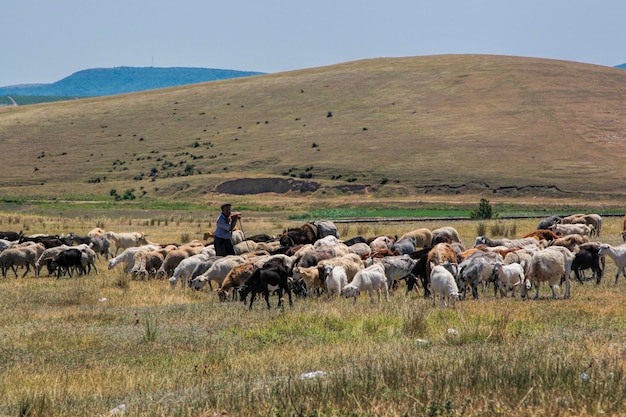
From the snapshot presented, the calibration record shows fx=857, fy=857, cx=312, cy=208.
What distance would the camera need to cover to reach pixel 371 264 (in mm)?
20531

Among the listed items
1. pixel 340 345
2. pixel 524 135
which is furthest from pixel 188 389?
pixel 524 135

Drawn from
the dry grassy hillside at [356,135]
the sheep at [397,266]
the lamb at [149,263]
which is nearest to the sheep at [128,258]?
the lamb at [149,263]

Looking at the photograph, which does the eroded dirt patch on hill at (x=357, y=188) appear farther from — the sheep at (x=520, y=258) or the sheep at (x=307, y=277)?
the sheep at (x=307, y=277)

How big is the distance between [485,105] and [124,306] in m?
87.5

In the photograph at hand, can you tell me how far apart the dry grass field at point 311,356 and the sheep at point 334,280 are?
0.79 meters

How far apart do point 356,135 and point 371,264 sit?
76.6 metres

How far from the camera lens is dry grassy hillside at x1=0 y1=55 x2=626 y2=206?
8181 centimetres

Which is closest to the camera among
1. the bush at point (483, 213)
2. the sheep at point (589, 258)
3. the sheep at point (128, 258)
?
the sheep at point (589, 258)

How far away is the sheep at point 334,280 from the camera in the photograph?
18.5 metres

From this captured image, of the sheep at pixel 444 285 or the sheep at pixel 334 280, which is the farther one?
the sheep at pixel 334 280

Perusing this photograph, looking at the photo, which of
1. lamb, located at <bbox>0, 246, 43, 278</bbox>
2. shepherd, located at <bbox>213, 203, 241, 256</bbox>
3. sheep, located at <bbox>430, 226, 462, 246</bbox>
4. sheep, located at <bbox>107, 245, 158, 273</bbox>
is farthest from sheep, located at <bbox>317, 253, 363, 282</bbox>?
lamb, located at <bbox>0, 246, 43, 278</bbox>

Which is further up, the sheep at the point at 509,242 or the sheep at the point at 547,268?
the sheep at the point at 547,268

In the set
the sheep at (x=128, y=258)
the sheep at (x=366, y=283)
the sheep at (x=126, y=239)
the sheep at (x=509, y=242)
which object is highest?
the sheep at (x=366, y=283)

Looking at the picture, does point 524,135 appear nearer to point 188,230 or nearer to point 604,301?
point 188,230
